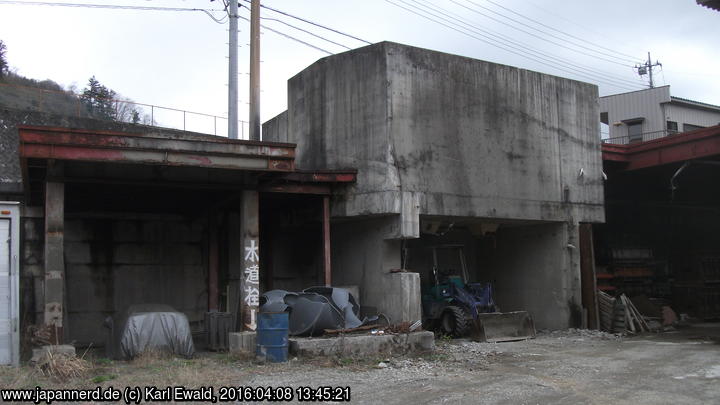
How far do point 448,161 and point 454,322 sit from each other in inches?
178

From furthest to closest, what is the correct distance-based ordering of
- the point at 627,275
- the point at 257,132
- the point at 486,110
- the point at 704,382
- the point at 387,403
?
the point at 627,275
the point at 257,132
the point at 486,110
the point at 704,382
the point at 387,403

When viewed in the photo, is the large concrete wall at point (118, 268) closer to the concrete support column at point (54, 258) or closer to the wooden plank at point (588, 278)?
the concrete support column at point (54, 258)

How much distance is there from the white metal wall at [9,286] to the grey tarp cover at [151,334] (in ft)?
6.94

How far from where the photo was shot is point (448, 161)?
17672 mm

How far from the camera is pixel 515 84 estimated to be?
63.0ft

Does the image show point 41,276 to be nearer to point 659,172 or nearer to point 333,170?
point 333,170

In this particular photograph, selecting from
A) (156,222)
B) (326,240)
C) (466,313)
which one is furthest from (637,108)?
(156,222)

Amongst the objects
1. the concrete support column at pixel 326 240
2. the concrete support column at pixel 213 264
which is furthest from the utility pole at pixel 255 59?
the concrete support column at pixel 326 240

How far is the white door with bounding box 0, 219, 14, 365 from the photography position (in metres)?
12.2

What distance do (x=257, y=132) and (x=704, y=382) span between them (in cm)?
1577

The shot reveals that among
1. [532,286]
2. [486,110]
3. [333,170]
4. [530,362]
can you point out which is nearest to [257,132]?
[333,170]

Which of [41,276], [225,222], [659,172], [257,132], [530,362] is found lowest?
[530,362]

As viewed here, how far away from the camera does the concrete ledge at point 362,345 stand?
539 inches

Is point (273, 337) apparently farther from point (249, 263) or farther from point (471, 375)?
point (471, 375)
